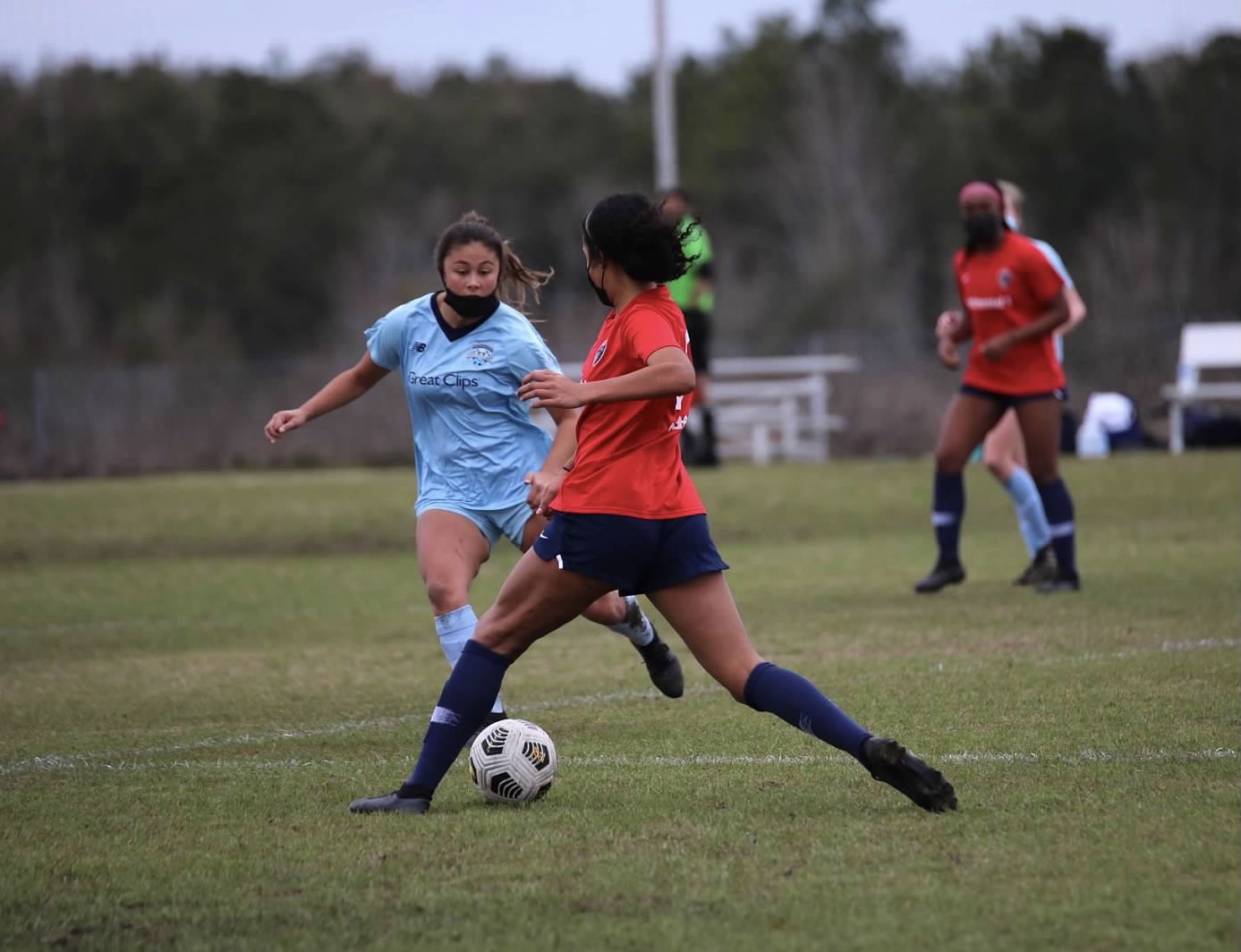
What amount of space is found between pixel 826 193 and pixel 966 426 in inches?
1445

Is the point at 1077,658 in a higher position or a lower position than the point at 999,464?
lower

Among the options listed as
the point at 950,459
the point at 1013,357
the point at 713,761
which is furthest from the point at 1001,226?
the point at 713,761

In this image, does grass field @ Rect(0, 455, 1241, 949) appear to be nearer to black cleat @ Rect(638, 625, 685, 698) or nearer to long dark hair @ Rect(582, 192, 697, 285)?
black cleat @ Rect(638, 625, 685, 698)

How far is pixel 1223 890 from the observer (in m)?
4.16

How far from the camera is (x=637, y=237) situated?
5074mm

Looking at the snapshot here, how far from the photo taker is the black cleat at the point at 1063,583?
1058cm

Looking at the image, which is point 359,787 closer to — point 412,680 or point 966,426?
point 412,680

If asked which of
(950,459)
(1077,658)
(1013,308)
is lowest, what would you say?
(1077,658)

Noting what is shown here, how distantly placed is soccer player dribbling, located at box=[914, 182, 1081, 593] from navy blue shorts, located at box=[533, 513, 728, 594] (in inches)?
221

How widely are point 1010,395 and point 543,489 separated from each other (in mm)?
5679

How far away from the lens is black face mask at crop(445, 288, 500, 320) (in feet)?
22.5

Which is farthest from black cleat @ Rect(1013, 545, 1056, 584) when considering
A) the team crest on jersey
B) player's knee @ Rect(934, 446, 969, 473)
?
the team crest on jersey

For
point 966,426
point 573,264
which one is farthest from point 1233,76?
point 966,426

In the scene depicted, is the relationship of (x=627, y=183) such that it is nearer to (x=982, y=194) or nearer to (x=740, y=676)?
(x=982, y=194)
